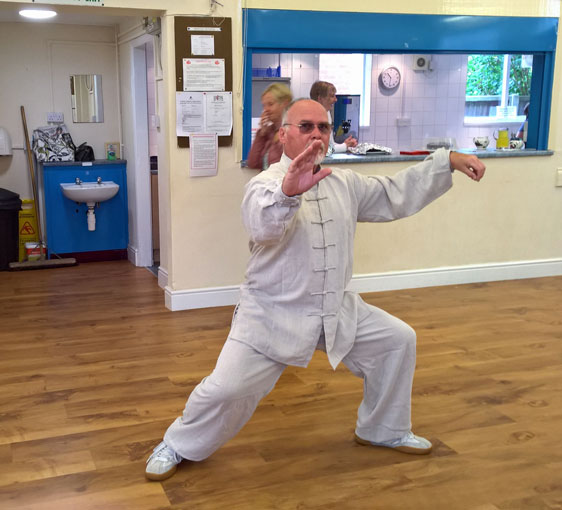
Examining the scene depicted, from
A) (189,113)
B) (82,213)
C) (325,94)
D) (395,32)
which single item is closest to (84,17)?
(82,213)

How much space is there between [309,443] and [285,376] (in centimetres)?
81

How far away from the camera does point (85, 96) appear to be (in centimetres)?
684

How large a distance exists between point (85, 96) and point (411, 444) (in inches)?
203

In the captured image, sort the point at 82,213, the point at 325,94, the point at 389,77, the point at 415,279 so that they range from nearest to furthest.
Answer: the point at 325,94
the point at 415,279
the point at 82,213
the point at 389,77

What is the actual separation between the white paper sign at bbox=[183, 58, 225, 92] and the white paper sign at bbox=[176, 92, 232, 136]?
0.13 ft

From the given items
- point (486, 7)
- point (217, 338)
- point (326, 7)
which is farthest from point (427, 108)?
point (217, 338)

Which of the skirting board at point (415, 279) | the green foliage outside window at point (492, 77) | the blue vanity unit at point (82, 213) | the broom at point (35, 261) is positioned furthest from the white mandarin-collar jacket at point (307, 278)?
the green foliage outside window at point (492, 77)

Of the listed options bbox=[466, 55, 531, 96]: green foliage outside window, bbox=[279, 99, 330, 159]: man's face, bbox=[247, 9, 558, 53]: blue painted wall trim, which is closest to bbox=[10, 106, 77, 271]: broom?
bbox=[247, 9, 558, 53]: blue painted wall trim

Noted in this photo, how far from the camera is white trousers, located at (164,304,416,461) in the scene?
259 cm

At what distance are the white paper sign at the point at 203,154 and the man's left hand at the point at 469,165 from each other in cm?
248

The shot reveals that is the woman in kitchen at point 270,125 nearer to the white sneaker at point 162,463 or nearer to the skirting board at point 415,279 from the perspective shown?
the skirting board at point 415,279

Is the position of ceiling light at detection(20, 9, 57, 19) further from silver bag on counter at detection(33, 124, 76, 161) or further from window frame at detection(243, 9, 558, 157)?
window frame at detection(243, 9, 558, 157)

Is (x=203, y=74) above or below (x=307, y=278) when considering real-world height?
above

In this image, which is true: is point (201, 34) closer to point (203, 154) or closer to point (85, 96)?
point (203, 154)
